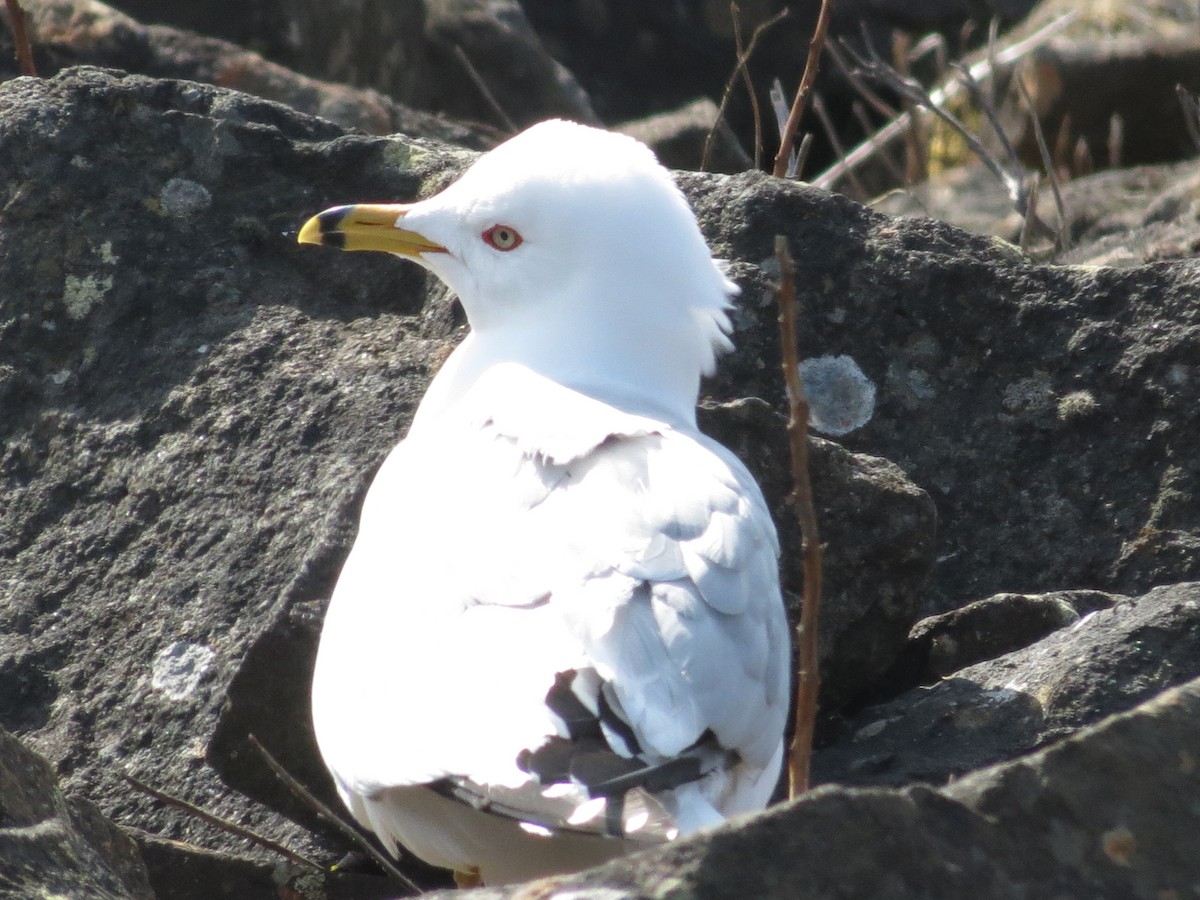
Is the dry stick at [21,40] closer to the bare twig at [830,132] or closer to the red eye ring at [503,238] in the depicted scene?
the red eye ring at [503,238]

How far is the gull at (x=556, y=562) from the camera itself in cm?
266

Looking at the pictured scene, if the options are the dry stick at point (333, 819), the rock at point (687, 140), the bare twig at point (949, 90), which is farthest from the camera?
the bare twig at point (949, 90)

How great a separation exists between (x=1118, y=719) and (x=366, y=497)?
189 cm

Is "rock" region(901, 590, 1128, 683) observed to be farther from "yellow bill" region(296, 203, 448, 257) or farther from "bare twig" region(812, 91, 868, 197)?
"bare twig" region(812, 91, 868, 197)

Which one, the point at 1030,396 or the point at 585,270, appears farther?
the point at 1030,396

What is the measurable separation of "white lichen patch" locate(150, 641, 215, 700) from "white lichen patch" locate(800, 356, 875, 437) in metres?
1.70

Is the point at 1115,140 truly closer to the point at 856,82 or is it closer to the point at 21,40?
the point at 856,82

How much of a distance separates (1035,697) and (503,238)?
162 centimetres

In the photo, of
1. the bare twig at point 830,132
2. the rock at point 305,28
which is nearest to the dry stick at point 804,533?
the bare twig at point 830,132

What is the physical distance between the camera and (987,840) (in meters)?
2.18

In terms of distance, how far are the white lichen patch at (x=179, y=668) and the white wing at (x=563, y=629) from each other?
0.56 metres

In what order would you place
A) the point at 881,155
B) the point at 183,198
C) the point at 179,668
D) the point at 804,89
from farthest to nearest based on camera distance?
1. the point at 881,155
2. the point at 804,89
3. the point at 183,198
4. the point at 179,668

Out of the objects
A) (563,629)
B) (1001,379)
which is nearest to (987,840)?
(563,629)

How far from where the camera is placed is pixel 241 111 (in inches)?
183
